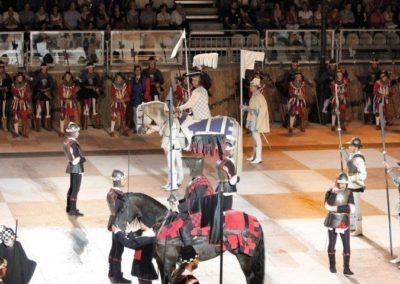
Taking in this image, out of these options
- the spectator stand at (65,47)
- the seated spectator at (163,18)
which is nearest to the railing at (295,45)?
the seated spectator at (163,18)

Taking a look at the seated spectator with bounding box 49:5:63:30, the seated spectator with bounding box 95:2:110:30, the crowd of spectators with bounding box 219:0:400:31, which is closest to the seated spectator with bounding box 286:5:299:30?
the crowd of spectators with bounding box 219:0:400:31

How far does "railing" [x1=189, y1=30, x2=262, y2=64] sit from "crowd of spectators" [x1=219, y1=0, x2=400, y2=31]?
1264mm

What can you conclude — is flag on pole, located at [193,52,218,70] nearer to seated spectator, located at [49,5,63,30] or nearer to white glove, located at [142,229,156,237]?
white glove, located at [142,229,156,237]

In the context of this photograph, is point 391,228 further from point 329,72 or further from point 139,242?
point 329,72

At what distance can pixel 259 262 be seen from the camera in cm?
1429

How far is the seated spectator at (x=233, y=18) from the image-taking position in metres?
30.2

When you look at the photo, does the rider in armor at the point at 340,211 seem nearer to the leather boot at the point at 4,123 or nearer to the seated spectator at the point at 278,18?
the leather boot at the point at 4,123

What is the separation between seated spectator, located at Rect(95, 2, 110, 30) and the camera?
92.8 ft

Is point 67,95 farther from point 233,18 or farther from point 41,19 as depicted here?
point 233,18

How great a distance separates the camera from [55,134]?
26375mm

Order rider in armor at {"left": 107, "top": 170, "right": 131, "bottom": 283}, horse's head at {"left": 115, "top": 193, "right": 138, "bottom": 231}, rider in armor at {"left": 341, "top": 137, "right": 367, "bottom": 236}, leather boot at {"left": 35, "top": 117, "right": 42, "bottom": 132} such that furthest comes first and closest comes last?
leather boot at {"left": 35, "top": 117, "right": 42, "bottom": 132}
rider in armor at {"left": 341, "top": 137, "right": 367, "bottom": 236}
rider in armor at {"left": 107, "top": 170, "right": 131, "bottom": 283}
horse's head at {"left": 115, "top": 193, "right": 138, "bottom": 231}

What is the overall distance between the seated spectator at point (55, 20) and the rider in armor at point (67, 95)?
257cm

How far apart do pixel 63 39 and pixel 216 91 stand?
3848mm

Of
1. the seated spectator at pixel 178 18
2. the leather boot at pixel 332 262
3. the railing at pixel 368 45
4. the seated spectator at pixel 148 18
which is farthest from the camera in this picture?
the seated spectator at pixel 178 18
